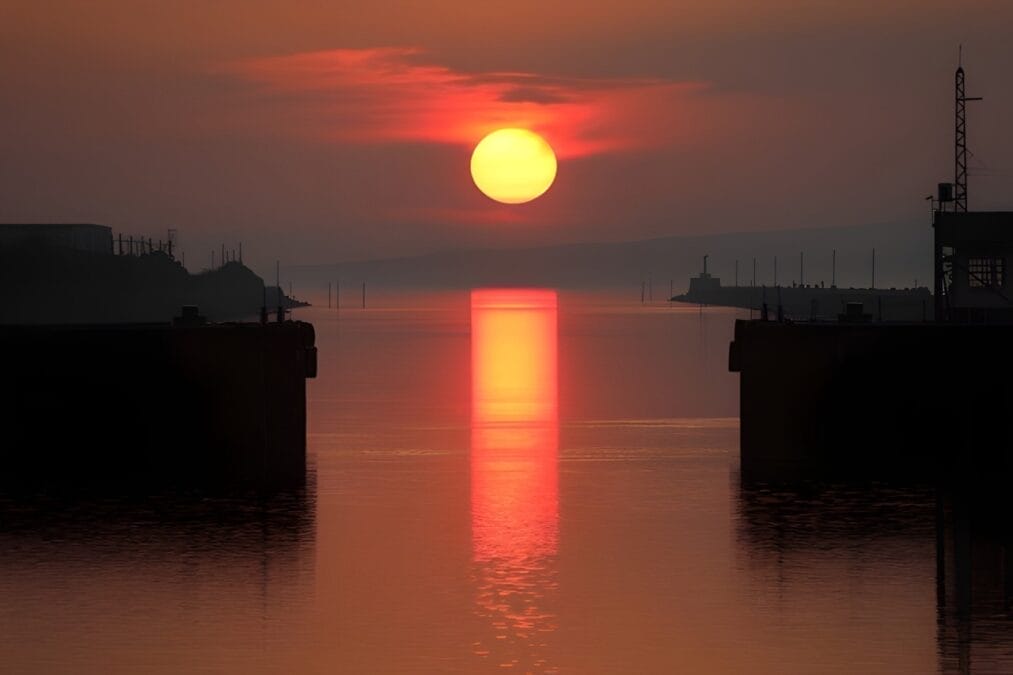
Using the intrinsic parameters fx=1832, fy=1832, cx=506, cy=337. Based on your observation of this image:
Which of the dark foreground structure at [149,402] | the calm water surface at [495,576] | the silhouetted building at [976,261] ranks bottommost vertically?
the calm water surface at [495,576]

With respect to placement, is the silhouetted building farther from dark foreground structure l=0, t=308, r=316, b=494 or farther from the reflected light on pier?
dark foreground structure l=0, t=308, r=316, b=494

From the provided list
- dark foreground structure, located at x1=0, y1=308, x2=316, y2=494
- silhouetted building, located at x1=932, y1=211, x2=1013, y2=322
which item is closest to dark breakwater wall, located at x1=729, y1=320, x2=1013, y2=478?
dark foreground structure, located at x1=0, y1=308, x2=316, y2=494

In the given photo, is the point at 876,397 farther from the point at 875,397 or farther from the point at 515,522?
the point at 515,522

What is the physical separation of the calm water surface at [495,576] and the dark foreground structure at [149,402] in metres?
3.21

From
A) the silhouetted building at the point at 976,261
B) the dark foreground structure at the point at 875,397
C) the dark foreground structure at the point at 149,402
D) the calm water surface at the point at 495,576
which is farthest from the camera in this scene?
the silhouetted building at the point at 976,261

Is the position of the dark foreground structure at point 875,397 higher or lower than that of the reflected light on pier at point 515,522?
higher

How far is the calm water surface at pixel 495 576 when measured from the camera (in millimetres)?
32000

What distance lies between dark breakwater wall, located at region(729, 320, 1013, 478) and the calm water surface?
2.89m

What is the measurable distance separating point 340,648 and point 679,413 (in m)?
61.6

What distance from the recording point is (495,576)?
39781 millimetres

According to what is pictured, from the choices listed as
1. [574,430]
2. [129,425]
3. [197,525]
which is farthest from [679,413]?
[197,525]

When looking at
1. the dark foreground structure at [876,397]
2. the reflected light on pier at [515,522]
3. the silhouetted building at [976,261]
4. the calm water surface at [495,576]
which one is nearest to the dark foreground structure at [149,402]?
the calm water surface at [495,576]

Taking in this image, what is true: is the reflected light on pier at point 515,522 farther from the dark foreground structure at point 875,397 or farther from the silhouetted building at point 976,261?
the silhouetted building at point 976,261

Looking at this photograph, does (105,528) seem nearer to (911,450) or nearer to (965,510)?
(965,510)
